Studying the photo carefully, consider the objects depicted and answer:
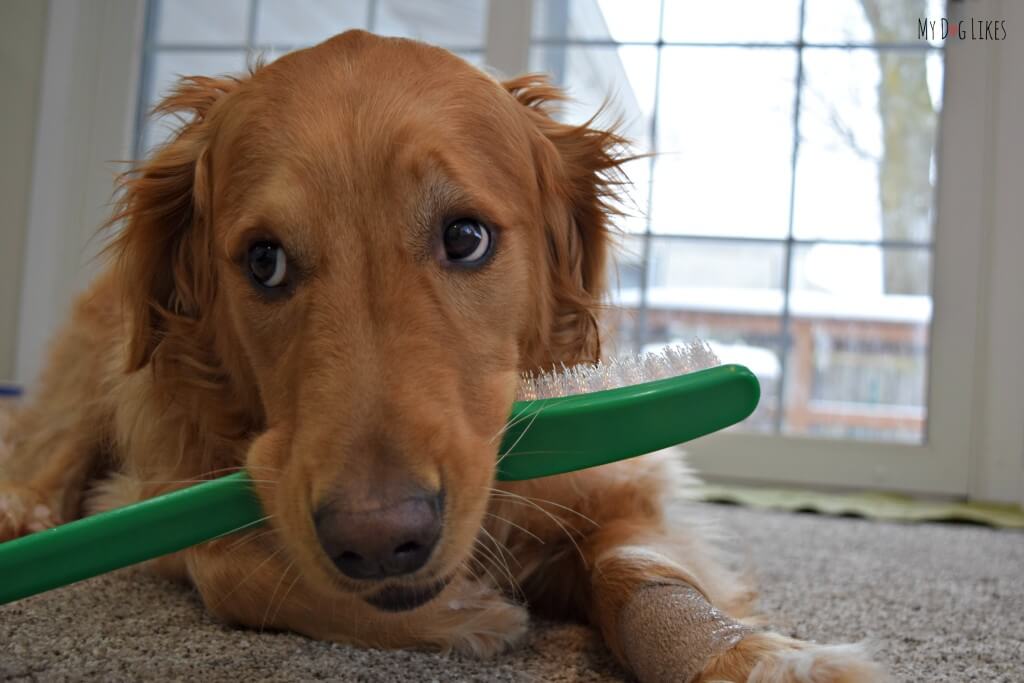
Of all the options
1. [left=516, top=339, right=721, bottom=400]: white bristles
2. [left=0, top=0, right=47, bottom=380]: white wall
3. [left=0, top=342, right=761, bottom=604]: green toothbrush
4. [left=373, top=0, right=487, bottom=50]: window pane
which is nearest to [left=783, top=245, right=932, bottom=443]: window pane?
[left=373, top=0, right=487, bottom=50]: window pane

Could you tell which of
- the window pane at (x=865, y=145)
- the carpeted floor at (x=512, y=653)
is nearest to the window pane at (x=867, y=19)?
the window pane at (x=865, y=145)

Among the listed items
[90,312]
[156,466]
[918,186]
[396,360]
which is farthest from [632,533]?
[918,186]

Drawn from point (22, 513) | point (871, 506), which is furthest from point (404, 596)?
point (871, 506)

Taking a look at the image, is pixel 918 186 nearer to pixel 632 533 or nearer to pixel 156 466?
pixel 632 533

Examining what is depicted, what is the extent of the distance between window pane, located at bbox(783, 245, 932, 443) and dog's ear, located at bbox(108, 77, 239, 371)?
263 centimetres

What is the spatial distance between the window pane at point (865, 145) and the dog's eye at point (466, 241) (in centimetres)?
261

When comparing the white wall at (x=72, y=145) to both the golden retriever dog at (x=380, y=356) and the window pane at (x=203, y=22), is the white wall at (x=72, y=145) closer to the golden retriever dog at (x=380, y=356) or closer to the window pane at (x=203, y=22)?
the window pane at (x=203, y=22)

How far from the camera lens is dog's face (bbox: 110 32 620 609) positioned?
902 millimetres

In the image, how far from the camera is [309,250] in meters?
1.11

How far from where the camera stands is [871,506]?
2.96 meters

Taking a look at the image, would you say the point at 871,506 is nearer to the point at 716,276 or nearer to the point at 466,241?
the point at 716,276

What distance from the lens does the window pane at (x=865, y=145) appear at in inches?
136

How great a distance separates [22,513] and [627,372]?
1.14 meters

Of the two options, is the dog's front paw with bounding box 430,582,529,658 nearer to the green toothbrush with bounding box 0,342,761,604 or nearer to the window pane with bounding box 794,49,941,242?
the green toothbrush with bounding box 0,342,761,604
